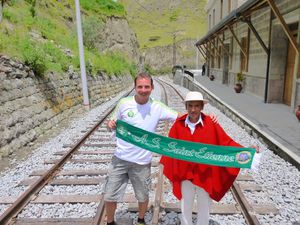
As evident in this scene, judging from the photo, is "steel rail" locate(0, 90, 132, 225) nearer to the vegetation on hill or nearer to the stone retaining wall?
the stone retaining wall

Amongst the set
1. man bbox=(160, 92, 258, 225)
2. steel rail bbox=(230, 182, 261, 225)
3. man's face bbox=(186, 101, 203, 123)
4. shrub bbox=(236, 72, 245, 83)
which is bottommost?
steel rail bbox=(230, 182, 261, 225)

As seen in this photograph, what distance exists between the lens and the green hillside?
97625mm

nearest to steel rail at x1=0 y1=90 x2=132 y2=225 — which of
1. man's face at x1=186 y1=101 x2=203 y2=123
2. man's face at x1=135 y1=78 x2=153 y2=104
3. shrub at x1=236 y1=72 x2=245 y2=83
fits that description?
man's face at x1=135 y1=78 x2=153 y2=104

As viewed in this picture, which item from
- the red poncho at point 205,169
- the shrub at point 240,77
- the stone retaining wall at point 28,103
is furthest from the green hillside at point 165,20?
the red poncho at point 205,169

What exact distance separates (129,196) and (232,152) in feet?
7.49

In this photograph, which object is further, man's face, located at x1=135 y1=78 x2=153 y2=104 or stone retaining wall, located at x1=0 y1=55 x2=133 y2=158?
stone retaining wall, located at x1=0 y1=55 x2=133 y2=158

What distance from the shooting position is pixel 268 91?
13531 millimetres

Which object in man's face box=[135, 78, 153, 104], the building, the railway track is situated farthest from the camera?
the building

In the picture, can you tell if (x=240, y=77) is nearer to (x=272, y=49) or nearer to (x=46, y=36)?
Result: (x=272, y=49)

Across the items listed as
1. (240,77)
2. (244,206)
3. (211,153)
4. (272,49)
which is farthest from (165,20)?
(211,153)

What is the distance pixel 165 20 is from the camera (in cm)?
11912

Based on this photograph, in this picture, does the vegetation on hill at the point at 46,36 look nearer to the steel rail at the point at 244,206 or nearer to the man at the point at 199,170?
the man at the point at 199,170

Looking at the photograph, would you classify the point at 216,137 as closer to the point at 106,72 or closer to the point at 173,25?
the point at 106,72

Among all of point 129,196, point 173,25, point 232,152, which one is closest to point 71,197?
point 129,196
